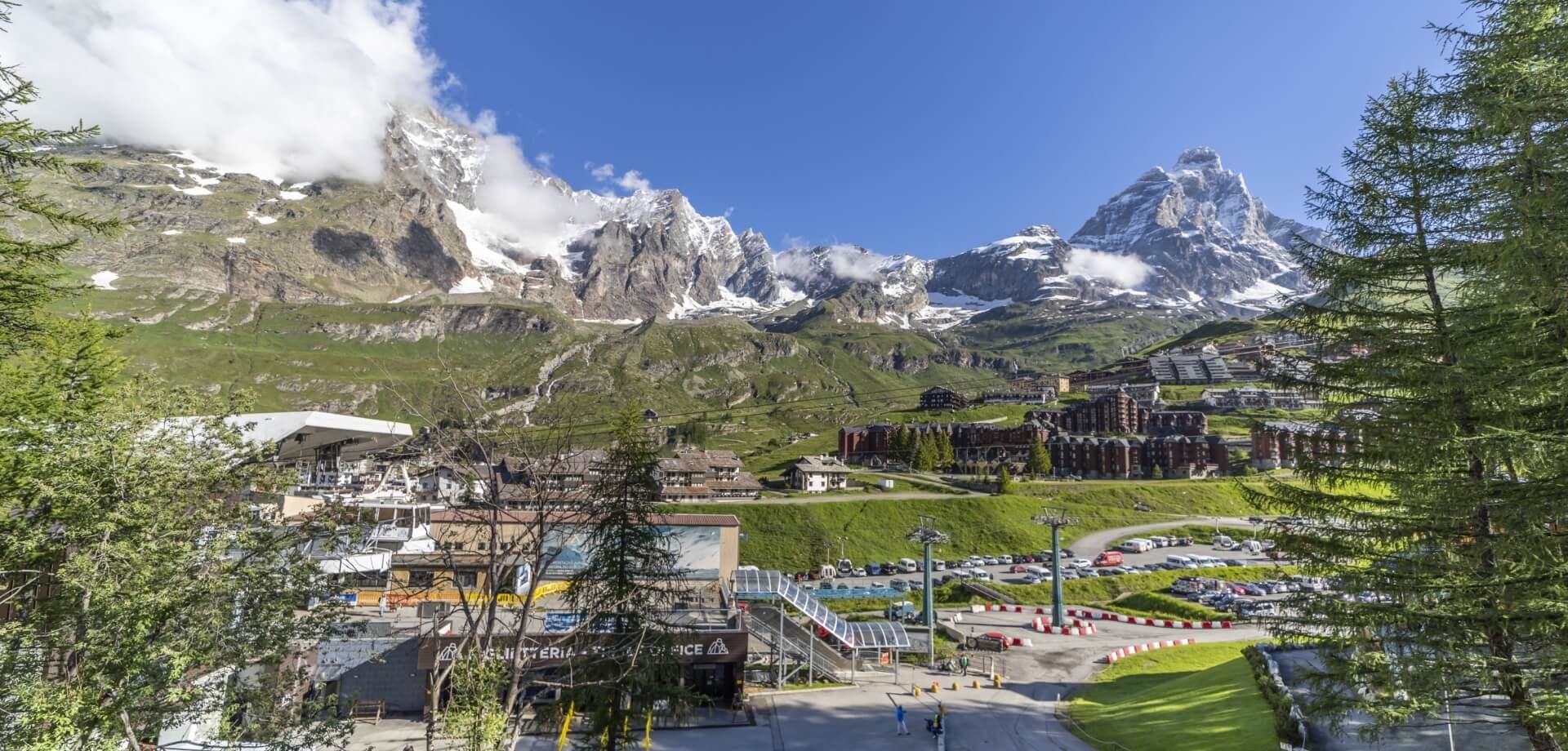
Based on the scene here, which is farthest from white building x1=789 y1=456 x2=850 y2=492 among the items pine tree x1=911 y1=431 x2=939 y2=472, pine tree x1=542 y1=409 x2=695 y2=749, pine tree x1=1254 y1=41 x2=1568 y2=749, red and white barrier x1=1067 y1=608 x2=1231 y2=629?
pine tree x1=1254 y1=41 x2=1568 y2=749

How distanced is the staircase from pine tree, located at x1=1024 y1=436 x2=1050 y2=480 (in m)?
85.2

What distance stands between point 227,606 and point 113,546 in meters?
2.29

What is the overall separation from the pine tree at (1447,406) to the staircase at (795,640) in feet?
88.1

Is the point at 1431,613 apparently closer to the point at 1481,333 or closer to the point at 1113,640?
the point at 1481,333

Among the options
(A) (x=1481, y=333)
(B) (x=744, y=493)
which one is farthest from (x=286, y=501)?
(B) (x=744, y=493)

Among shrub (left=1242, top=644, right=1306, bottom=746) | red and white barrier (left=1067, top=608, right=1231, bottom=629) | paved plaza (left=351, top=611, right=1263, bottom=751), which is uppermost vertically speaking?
shrub (left=1242, top=644, right=1306, bottom=746)

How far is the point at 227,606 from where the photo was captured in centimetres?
1254

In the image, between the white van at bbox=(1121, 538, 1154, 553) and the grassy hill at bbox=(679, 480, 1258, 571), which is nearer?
the white van at bbox=(1121, 538, 1154, 553)

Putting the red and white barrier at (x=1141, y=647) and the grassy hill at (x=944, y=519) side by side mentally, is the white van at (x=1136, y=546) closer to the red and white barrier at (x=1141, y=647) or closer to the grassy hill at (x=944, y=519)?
the grassy hill at (x=944, y=519)

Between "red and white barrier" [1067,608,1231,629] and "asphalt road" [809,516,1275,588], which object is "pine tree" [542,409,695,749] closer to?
"red and white barrier" [1067,608,1231,629]

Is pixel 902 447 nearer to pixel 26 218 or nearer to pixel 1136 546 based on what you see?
pixel 1136 546

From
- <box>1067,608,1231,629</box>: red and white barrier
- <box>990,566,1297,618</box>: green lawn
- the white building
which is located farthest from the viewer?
the white building

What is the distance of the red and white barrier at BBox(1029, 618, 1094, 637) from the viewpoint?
48.3 meters

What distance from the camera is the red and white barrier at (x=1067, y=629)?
4831 cm
